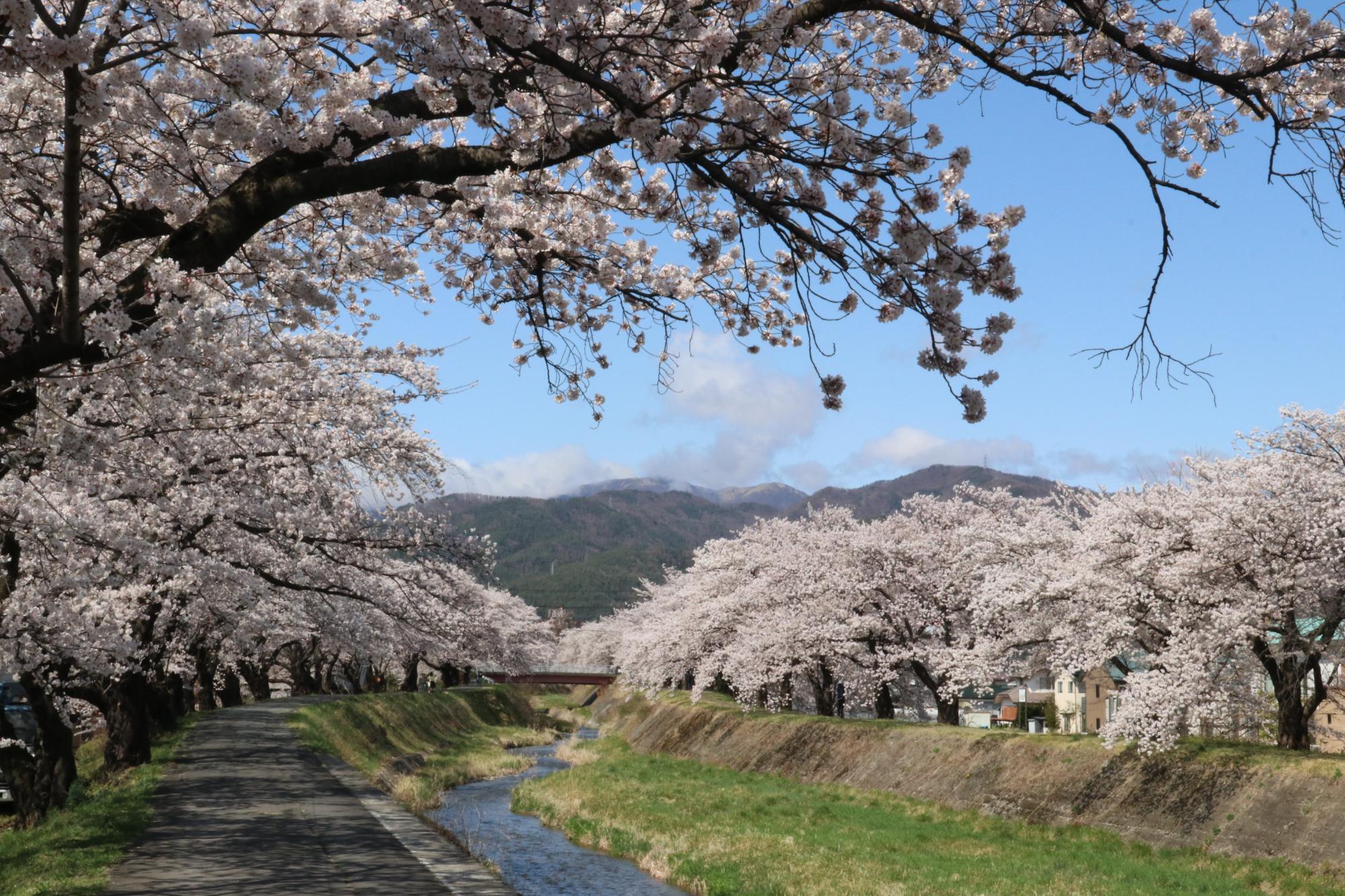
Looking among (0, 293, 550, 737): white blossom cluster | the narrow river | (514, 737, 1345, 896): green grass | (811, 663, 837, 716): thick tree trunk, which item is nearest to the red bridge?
(811, 663, 837, 716): thick tree trunk

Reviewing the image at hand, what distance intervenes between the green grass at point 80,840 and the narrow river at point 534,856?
5214mm

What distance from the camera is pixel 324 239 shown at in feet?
34.2

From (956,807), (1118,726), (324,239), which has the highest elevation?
(324,239)

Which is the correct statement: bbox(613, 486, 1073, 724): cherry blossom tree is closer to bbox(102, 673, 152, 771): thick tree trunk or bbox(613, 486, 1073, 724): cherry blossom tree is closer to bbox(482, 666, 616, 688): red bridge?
bbox(102, 673, 152, 771): thick tree trunk

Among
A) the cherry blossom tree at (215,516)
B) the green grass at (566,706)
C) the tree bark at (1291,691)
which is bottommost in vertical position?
the green grass at (566,706)

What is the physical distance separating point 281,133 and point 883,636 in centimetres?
3327

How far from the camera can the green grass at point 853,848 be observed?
17.9m

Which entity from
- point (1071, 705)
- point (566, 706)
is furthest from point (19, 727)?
point (566, 706)

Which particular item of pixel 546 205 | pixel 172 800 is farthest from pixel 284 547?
pixel 546 205

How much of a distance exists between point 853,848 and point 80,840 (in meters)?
14.2

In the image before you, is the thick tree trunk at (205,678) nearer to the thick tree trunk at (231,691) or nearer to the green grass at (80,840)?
the thick tree trunk at (231,691)

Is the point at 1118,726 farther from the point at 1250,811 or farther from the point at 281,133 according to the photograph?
the point at 281,133

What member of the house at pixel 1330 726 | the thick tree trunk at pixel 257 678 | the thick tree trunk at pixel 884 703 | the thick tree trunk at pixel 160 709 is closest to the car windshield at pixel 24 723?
the thick tree trunk at pixel 160 709

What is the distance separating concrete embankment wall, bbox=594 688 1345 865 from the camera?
1866 centimetres
